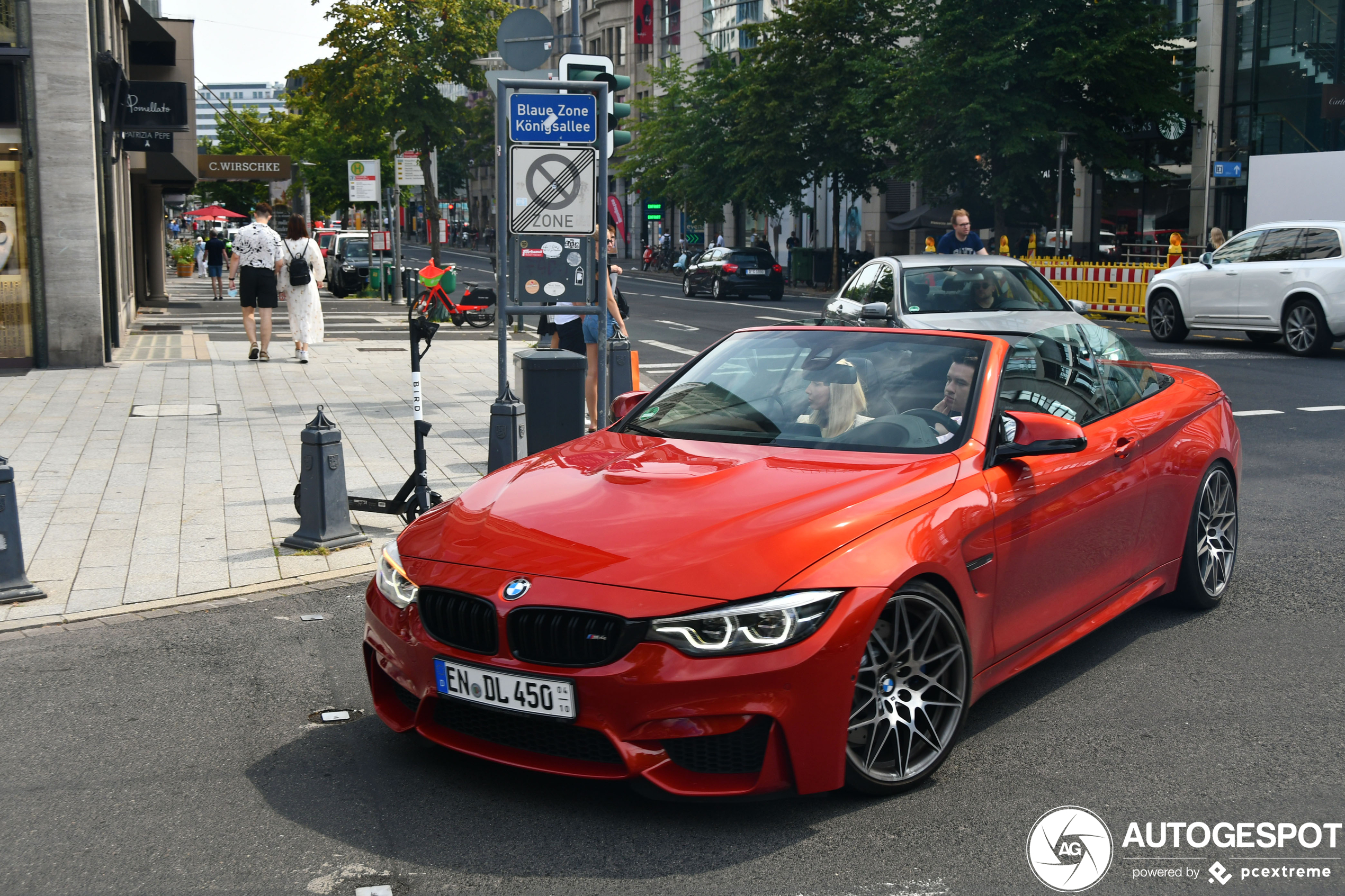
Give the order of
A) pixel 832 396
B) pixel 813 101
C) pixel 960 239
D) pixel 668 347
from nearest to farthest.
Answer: pixel 832 396 < pixel 960 239 < pixel 668 347 < pixel 813 101

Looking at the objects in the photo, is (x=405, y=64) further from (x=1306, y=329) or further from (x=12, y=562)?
(x=12, y=562)

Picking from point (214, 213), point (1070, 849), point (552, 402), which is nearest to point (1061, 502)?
point (1070, 849)

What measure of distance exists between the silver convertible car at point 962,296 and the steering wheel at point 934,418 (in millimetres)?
7570

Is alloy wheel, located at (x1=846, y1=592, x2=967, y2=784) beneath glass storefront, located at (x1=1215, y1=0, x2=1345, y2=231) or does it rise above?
beneath

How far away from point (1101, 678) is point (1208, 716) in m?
0.52

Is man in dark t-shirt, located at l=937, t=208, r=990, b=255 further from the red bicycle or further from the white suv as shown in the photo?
the red bicycle

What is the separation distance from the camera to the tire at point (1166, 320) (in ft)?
67.5

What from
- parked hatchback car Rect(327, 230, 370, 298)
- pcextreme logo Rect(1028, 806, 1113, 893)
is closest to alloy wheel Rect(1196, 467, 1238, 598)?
pcextreme logo Rect(1028, 806, 1113, 893)

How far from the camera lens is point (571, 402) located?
364 inches

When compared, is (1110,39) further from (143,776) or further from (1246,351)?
(143,776)

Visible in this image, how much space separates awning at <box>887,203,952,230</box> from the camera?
153ft

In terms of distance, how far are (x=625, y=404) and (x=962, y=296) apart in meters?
7.76

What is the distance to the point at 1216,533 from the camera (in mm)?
6371

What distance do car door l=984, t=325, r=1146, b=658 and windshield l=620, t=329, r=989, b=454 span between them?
22 cm
